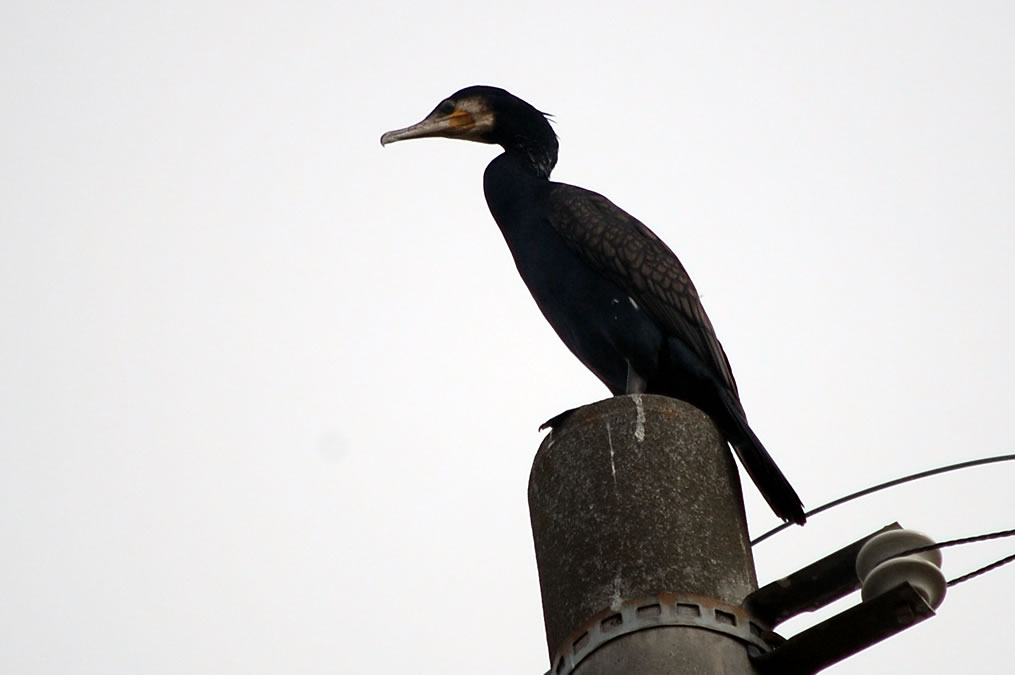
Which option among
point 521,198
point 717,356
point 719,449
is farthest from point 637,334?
point 719,449

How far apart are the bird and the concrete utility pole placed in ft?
4.22

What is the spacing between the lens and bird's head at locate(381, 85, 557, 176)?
24.7 ft

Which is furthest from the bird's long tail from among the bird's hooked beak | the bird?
the bird's hooked beak

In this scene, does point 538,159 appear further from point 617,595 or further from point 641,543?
point 617,595

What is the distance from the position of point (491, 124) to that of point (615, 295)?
1.87 m

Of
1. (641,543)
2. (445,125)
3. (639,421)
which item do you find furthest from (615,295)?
(641,543)

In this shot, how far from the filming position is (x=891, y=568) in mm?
3467

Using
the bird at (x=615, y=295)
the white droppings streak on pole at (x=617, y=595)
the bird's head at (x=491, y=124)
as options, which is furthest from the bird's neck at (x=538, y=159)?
the white droppings streak on pole at (x=617, y=595)

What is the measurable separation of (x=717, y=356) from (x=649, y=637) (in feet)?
8.71

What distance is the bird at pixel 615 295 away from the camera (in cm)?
597

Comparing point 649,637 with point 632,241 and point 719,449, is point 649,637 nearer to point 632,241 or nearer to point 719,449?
point 719,449

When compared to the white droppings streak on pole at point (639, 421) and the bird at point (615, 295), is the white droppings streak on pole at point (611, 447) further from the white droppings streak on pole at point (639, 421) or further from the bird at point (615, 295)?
the bird at point (615, 295)

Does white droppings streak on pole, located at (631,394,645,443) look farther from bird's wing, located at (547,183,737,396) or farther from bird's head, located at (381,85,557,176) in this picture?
bird's head, located at (381,85,557,176)

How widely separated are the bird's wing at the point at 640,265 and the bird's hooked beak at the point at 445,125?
1.18 metres
